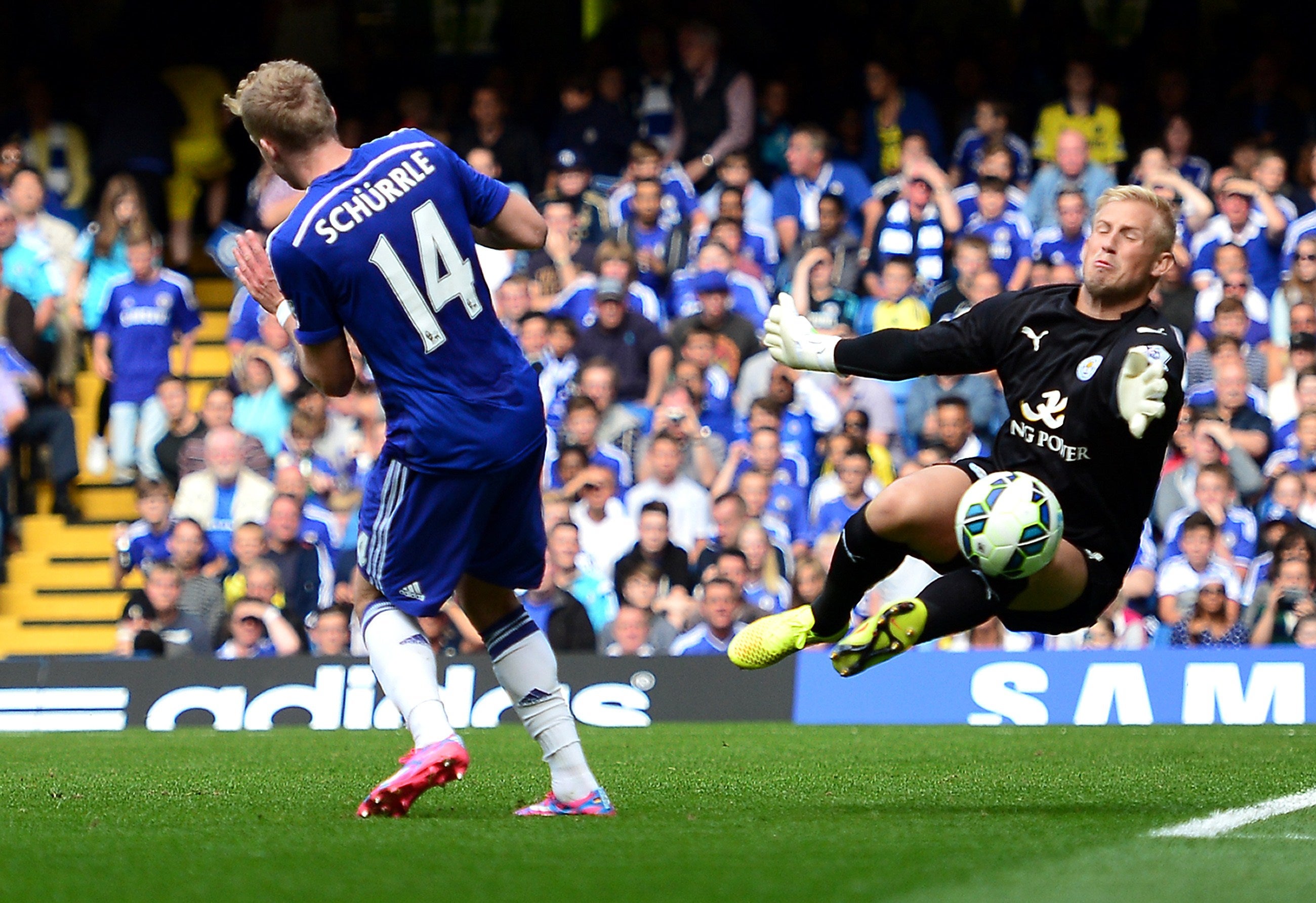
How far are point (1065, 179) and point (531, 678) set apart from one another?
8.93 meters

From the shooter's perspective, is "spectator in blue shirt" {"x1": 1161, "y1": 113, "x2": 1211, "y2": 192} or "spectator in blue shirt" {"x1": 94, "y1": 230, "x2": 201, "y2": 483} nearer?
"spectator in blue shirt" {"x1": 1161, "y1": 113, "x2": 1211, "y2": 192}

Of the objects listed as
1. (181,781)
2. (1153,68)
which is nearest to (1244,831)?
(181,781)

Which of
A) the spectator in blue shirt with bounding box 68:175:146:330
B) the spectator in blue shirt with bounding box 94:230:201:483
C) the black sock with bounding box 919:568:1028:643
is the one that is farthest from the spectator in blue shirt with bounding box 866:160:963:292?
the black sock with bounding box 919:568:1028:643

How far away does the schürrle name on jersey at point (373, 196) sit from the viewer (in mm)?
5434

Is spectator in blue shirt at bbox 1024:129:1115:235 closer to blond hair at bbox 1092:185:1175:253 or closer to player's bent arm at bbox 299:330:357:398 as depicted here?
blond hair at bbox 1092:185:1175:253

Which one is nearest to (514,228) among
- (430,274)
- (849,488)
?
(430,274)

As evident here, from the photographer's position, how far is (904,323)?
12.7 metres

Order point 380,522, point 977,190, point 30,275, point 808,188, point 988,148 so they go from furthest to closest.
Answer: point 30,275, point 808,188, point 988,148, point 977,190, point 380,522

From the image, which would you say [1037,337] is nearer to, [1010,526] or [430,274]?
[1010,526]

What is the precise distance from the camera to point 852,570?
240 inches

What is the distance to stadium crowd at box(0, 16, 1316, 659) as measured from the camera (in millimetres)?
11852

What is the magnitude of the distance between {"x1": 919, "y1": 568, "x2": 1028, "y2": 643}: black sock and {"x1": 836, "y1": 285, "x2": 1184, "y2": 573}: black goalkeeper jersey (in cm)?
32

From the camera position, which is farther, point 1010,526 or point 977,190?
point 977,190

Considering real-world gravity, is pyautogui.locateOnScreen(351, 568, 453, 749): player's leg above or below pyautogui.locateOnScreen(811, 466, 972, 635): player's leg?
below
